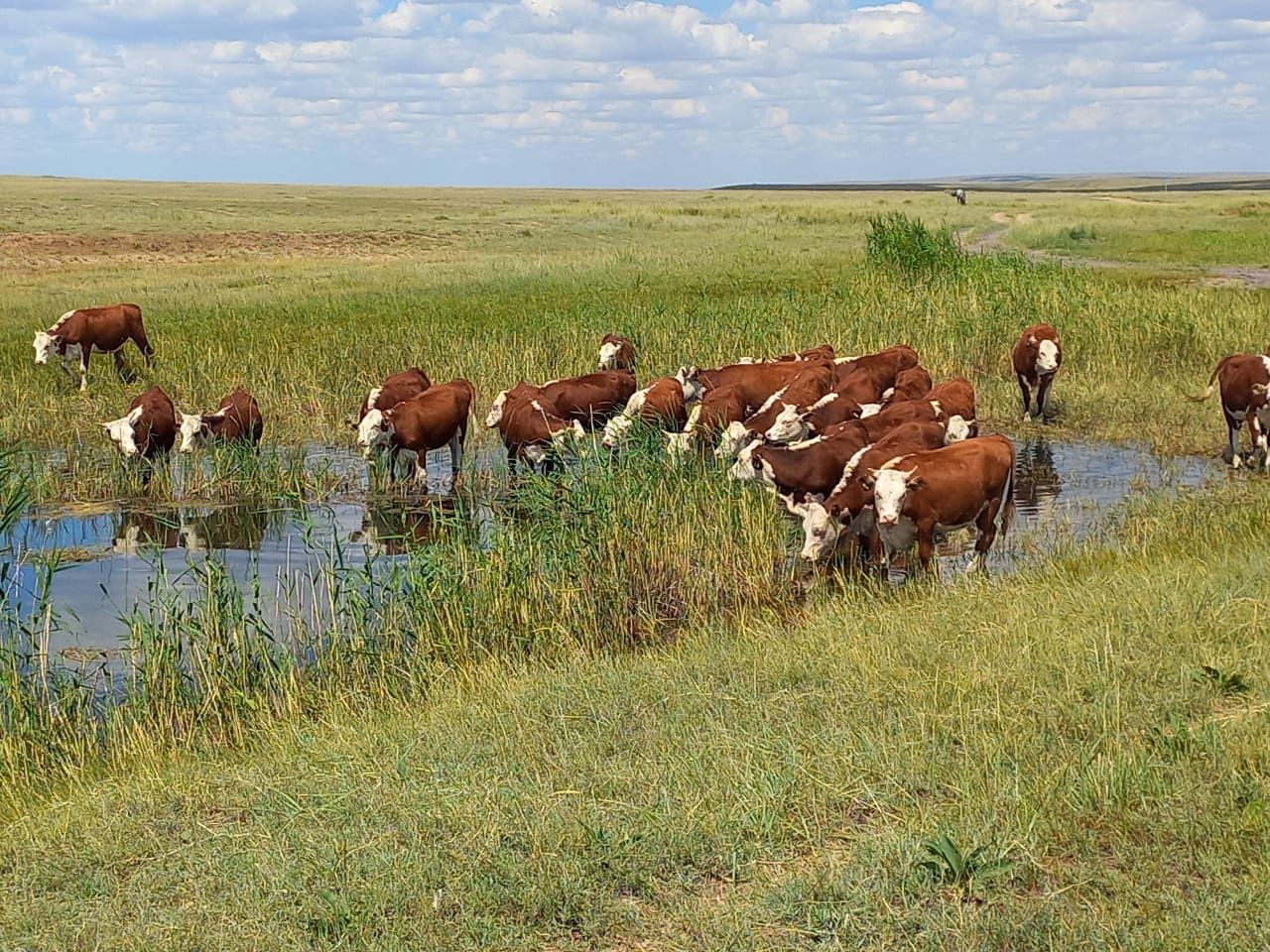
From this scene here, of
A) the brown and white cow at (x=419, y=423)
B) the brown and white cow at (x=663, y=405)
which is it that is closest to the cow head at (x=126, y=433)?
the brown and white cow at (x=419, y=423)

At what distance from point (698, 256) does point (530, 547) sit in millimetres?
32416

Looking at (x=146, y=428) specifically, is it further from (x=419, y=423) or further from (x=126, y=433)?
(x=419, y=423)

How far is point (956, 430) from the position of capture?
41.1ft

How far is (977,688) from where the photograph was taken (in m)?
6.71

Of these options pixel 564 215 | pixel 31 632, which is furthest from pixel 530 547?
pixel 564 215

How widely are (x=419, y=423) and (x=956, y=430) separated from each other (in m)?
5.68

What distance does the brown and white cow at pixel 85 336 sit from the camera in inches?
802

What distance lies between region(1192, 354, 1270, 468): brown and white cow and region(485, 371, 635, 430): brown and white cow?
257 inches

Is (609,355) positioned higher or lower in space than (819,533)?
higher

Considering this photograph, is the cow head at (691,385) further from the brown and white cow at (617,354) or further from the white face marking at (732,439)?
the brown and white cow at (617,354)

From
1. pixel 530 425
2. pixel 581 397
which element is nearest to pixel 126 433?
pixel 530 425

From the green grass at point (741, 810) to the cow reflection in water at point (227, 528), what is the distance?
228 inches

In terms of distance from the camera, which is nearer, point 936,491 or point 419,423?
point 936,491

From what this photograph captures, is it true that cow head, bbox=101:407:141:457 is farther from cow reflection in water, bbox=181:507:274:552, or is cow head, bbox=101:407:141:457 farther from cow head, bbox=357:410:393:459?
cow head, bbox=357:410:393:459
